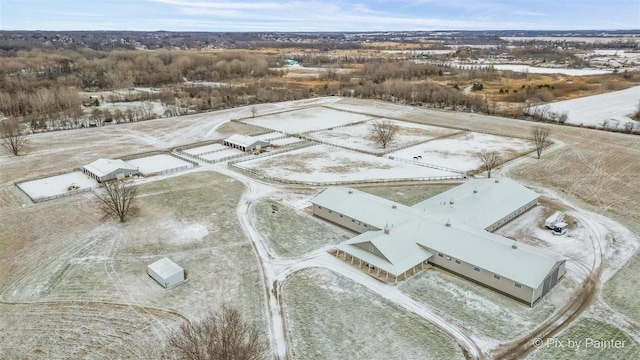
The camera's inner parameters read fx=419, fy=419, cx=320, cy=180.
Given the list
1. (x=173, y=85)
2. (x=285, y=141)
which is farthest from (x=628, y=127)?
(x=173, y=85)

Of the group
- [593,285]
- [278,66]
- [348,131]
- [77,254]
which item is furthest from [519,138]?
[278,66]

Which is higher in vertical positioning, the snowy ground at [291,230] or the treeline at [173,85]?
the treeline at [173,85]

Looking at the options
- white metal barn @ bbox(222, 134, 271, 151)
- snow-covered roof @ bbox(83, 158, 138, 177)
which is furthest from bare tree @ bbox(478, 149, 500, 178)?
snow-covered roof @ bbox(83, 158, 138, 177)

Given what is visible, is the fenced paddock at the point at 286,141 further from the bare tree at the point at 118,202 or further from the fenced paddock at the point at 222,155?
the bare tree at the point at 118,202

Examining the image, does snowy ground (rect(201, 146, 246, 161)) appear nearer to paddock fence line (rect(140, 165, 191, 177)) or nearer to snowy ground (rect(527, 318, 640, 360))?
paddock fence line (rect(140, 165, 191, 177))

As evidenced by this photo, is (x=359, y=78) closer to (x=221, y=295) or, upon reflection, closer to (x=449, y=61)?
(x=449, y=61)

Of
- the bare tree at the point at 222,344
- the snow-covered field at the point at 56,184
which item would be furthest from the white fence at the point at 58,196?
the bare tree at the point at 222,344

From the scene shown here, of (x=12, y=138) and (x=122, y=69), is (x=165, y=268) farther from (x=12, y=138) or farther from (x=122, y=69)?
(x=122, y=69)
